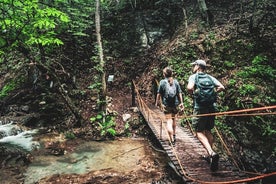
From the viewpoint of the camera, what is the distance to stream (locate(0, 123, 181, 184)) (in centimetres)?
802

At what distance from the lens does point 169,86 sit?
7512 mm

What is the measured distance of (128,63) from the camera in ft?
57.2

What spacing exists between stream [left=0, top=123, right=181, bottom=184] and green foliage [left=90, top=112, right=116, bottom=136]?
595mm

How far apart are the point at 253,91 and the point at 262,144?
83.2 inches

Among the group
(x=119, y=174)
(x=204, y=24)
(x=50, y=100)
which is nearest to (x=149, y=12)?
(x=204, y=24)

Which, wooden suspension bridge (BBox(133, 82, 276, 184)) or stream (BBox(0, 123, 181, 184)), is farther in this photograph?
stream (BBox(0, 123, 181, 184))

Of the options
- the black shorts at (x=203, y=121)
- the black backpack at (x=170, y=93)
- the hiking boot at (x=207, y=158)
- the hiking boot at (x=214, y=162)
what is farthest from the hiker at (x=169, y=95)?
the hiking boot at (x=214, y=162)

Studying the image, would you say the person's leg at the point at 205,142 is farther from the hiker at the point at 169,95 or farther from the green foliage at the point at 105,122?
the green foliage at the point at 105,122

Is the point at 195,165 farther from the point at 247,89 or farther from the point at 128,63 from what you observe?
the point at 128,63

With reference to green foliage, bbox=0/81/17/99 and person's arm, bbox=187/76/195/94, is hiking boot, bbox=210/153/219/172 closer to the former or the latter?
person's arm, bbox=187/76/195/94

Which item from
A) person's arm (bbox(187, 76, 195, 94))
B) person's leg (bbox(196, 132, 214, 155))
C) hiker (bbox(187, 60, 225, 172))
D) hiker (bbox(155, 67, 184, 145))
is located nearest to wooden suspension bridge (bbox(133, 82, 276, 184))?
hiker (bbox(187, 60, 225, 172))

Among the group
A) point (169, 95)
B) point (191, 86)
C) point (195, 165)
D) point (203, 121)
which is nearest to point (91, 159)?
point (169, 95)

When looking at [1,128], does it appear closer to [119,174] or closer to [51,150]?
[51,150]

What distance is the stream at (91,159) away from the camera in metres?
8.02
